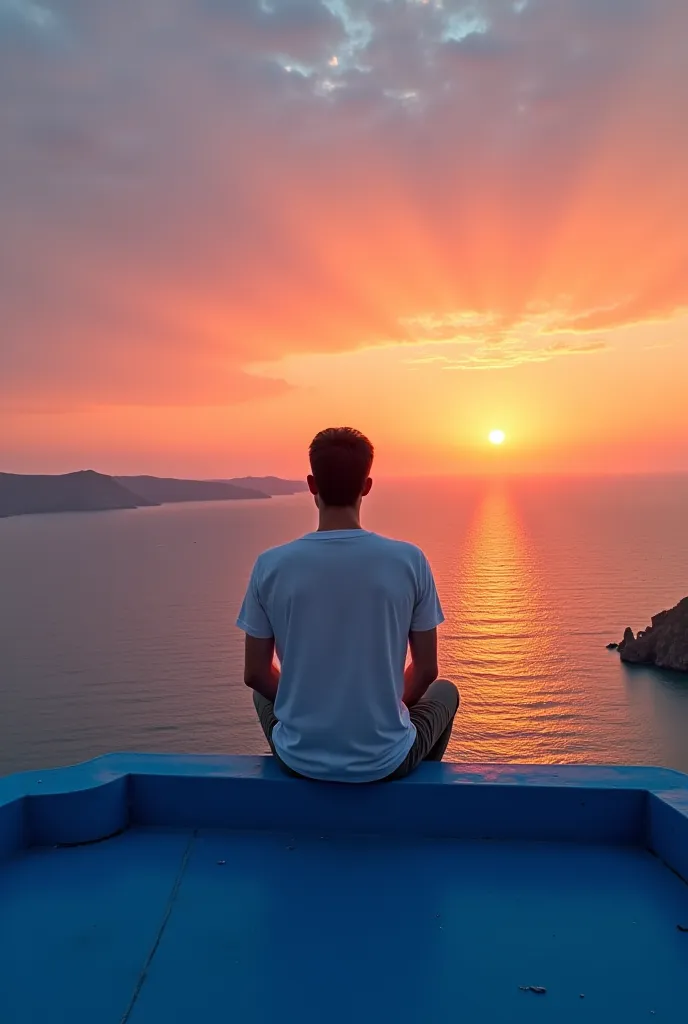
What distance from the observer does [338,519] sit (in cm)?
325

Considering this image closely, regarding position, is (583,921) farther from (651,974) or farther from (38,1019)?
(38,1019)

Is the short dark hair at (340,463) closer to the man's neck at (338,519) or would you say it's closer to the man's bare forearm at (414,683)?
the man's neck at (338,519)

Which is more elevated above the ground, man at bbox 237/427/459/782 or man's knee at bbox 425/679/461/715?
man at bbox 237/427/459/782

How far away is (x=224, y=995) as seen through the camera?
234cm

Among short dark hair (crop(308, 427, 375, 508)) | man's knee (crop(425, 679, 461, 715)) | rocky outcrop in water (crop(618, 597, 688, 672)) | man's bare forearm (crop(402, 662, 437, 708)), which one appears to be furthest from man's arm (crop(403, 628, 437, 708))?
rocky outcrop in water (crop(618, 597, 688, 672))

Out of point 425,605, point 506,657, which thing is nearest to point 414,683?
point 425,605

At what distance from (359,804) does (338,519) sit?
128 cm

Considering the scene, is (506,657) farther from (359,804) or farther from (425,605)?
(425,605)

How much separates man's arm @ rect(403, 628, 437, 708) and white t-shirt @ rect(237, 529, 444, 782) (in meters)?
0.15

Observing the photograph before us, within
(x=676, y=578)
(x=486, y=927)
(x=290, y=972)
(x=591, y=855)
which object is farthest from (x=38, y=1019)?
(x=676, y=578)

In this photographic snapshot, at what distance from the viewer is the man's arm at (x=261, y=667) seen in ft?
11.2

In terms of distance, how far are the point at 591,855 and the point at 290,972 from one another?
56.9 inches

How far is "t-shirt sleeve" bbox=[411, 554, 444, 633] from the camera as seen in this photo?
326 centimetres

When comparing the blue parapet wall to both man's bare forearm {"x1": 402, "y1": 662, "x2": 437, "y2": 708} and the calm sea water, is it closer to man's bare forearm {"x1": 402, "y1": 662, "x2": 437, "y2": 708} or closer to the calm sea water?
man's bare forearm {"x1": 402, "y1": 662, "x2": 437, "y2": 708}
